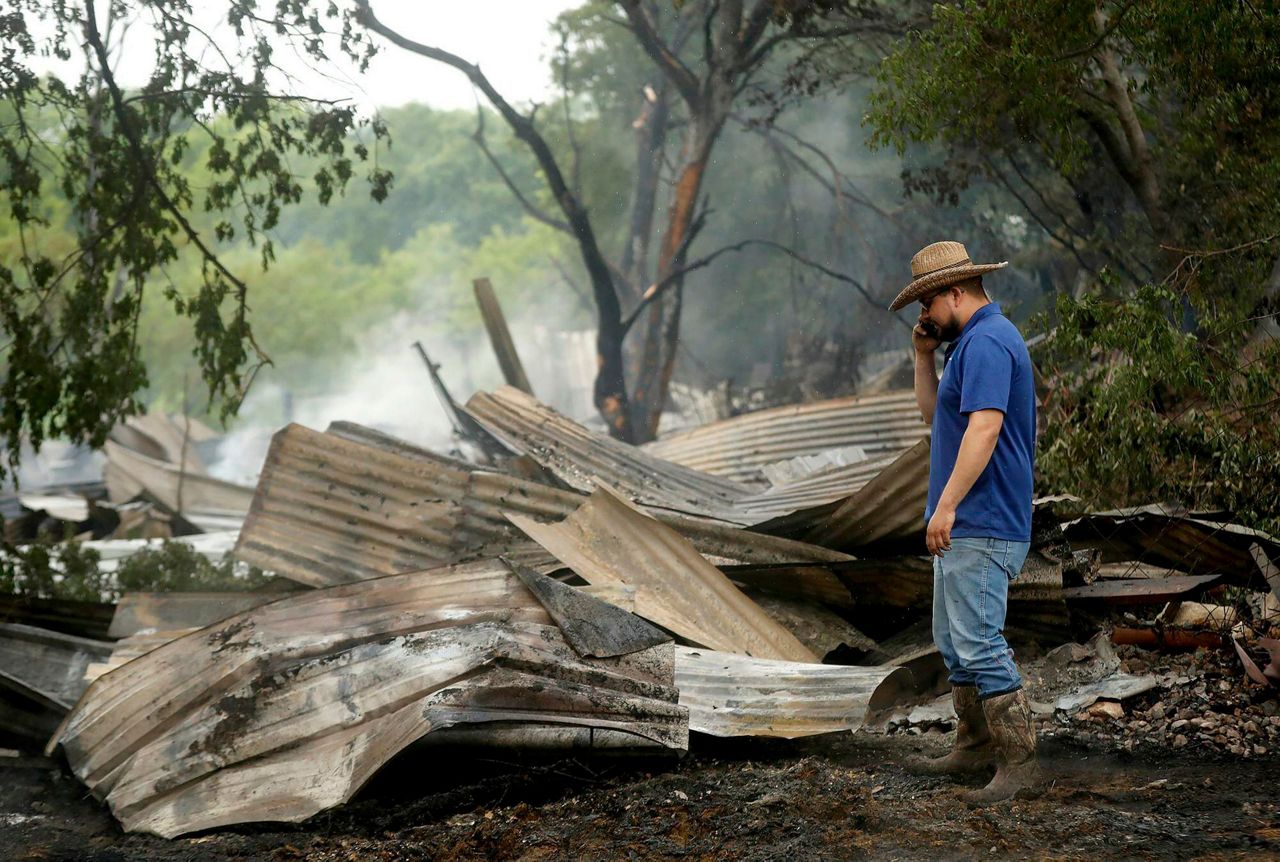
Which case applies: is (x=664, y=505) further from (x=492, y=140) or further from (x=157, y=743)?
(x=492, y=140)

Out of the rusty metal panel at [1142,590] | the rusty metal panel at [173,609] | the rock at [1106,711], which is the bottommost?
the rock at [1106,711]

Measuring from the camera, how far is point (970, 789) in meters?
3.80

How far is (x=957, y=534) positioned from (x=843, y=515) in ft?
6.76

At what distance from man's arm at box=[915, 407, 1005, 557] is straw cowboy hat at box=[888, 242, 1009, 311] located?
53 cm

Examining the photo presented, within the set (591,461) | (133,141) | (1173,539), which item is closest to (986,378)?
(1173,539)

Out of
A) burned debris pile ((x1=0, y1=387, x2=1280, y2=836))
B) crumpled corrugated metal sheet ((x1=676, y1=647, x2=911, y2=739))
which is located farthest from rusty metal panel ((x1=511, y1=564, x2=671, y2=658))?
crumpled corrugated metal sheet ((x1=676, y1=647, x2=911, y2=739))

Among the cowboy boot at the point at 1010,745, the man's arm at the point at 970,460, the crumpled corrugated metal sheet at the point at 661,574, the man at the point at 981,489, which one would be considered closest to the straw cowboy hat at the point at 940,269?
the man at the point at 981,489

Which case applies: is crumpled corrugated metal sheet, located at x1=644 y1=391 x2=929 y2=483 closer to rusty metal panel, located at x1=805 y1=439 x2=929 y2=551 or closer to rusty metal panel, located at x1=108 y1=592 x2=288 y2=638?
rusty metal panel, located at x1=805 y1=439 x2=929 y2=551

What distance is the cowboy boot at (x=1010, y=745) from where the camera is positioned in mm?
3697

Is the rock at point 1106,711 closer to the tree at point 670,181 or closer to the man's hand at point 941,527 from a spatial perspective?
the man's hand at point 941,527

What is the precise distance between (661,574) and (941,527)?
7.37 ft

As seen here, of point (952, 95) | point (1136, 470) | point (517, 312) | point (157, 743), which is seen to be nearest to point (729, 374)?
point (517, 312)

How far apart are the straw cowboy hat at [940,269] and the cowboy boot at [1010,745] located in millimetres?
1447

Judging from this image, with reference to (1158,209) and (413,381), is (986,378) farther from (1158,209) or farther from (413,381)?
(413,381)
